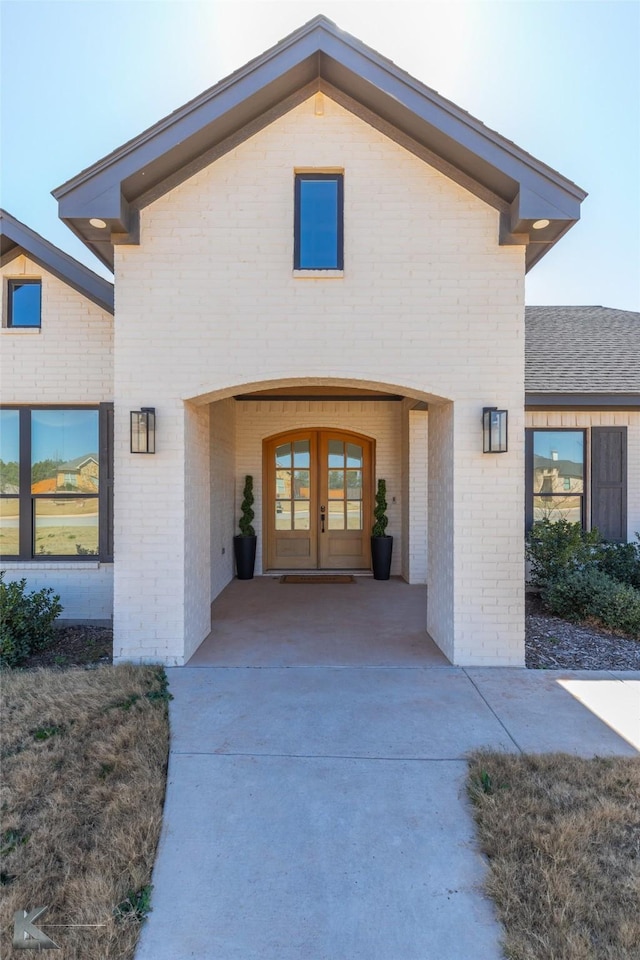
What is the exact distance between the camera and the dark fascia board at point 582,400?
7797mm

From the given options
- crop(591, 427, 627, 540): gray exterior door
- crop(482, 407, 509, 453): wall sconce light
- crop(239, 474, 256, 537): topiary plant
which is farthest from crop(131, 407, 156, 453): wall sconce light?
crop(591, 427, 627, 540): gray exterior door

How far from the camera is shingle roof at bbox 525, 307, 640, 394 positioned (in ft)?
26.2

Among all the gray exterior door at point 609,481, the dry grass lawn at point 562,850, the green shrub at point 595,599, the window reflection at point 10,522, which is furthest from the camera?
the gray exterior door at point 609,481

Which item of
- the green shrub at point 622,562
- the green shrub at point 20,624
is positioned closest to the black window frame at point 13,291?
the green shrub at point 20,624

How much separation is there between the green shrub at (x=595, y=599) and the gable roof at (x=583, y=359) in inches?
112

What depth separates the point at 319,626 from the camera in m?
6.34

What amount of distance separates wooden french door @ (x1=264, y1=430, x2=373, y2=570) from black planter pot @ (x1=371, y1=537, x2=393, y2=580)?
71 centimetres

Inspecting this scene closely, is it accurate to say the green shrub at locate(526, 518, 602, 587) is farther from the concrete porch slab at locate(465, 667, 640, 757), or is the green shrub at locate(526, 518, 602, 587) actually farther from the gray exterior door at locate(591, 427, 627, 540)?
the concrete porch slab at locate(465, 667, 640, 757)

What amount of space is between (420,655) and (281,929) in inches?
133

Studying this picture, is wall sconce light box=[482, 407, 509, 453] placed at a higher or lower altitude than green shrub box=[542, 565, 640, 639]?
higher

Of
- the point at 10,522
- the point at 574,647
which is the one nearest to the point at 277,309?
the point at 10,522

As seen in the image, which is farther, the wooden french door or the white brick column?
the wooden french door

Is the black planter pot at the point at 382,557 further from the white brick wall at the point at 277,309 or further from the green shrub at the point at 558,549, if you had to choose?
the white brick wall at the point at 277,309

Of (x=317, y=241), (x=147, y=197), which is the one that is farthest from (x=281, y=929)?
(x=147, y=197)
